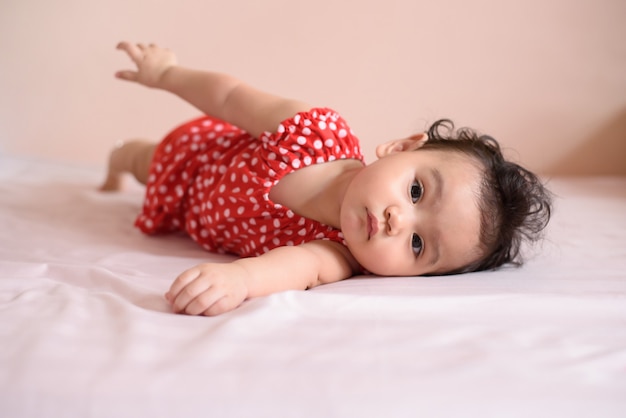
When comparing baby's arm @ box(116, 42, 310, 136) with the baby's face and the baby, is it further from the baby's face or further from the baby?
the baby's face

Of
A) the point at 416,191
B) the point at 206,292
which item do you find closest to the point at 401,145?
the point at 416,191

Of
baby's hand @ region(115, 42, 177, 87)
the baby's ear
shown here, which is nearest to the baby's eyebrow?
the baby's ear

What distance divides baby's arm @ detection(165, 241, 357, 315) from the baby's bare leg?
812 millimetres

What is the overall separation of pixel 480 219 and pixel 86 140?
1685mm

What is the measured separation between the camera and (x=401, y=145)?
1.21 meters

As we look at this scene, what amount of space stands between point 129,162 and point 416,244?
1.00 m

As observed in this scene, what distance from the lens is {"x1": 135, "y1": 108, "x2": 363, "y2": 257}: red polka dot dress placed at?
1.20 metres

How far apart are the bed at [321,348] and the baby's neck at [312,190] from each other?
23 centimetres

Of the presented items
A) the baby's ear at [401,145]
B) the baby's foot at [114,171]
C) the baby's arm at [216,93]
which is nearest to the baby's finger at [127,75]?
the baby's arm at [216,93]

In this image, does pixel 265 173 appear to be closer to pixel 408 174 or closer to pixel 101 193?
pixel 408 174

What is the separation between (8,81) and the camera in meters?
2.22

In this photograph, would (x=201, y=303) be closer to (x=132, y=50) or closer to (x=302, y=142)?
(x=302, y=142)

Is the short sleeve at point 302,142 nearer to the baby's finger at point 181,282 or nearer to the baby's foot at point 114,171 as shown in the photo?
the baby's finger at point 181,282

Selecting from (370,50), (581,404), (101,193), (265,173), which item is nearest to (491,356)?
(581,404)
